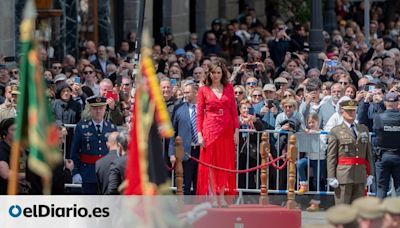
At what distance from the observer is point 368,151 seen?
18828 mm

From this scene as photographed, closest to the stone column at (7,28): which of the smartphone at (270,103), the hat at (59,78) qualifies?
the hat at (59,78)

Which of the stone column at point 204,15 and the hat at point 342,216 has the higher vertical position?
the stone column at point 204,15

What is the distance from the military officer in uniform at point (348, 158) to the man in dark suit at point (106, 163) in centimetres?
380

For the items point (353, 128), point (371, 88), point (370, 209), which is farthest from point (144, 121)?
point (371, 88)

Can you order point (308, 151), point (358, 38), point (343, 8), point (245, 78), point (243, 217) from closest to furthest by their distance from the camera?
point (243, 217), point (308, 151), point (245, 78), point (358, 38), point (343, 8)

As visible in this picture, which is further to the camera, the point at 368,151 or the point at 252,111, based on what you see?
the point at 252,111

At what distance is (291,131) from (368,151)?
1.46 metres

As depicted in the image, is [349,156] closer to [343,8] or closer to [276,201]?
[276,201]

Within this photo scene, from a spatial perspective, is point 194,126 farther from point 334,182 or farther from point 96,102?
point 334,182

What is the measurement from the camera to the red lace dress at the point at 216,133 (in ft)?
61.8

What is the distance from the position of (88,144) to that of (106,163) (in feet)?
8.90

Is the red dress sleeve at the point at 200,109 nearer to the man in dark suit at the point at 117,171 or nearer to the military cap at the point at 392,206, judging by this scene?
the man in dark suit at the point at 117,171

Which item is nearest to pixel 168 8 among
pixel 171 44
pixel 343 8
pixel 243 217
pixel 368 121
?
pixel 171 44

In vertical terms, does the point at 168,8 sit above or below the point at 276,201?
above
